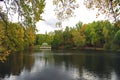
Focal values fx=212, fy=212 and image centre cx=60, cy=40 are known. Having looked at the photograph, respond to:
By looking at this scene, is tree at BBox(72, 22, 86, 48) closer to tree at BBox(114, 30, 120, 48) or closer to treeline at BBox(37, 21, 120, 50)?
treeline at BBox(37, 21, 120, 50)

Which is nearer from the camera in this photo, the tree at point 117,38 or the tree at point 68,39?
the tree at point 117,38

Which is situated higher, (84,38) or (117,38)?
(84,38)

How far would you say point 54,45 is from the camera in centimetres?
11988

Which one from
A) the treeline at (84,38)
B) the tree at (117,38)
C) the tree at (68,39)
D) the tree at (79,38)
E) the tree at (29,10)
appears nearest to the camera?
the tree at (29,10)

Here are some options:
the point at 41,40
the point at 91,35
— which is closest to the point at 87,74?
the point at 91,35

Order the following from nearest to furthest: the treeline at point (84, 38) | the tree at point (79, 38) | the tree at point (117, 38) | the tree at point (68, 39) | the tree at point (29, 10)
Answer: the tree at point (29, 10) < the tree at point (117, 38) < the treeline at point (84, 38) < the tree at point (79, 38) < the tree at point (68, 39)

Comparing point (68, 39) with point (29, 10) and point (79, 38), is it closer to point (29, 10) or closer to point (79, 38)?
point (79, 38)

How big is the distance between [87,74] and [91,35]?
72.1 metres

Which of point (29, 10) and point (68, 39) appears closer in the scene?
point (29, 10)

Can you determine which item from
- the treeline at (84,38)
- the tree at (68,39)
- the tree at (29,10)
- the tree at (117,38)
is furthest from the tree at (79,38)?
the tree at (29,10)

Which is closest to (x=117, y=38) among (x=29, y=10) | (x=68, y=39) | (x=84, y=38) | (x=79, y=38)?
(x=79, y=38)

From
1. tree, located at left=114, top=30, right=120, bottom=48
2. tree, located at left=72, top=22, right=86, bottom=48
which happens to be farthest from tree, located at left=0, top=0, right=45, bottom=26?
tree, located at left=72, top=22, right=86, bottom=48

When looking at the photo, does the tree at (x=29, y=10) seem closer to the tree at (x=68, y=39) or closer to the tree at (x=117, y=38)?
the tree at (x=117, y=38)

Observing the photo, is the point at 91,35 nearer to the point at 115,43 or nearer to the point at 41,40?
the point at 115,43
